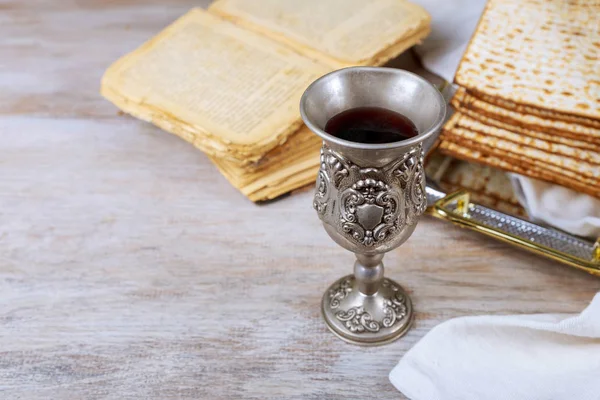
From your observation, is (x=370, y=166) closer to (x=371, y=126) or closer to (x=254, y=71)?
(x=371, y=126)

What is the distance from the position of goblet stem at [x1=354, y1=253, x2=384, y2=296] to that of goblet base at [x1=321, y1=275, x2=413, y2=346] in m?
0.01

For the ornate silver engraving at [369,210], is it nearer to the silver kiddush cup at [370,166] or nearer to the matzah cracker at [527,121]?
the silver kiddush cup at [370,166]

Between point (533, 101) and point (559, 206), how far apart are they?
0.12 metres

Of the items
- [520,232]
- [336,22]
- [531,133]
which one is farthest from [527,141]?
[336,22]

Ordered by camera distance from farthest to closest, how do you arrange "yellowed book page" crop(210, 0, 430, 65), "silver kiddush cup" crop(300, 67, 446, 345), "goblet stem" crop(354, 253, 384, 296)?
1. "yellowed book page" crop(210, 0, 430, 65)
2. "goblet stem" crop(354, 253, 384, 296)
3. "silver kiddush cup" crop(300, 67, 446, 345)

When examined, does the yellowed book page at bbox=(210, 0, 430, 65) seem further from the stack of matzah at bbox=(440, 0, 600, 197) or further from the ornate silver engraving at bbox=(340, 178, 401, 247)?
the ornate silver engraving at bbox=(340, 178, 401, 247)

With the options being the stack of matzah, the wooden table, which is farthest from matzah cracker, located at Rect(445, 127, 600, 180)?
the wooden table

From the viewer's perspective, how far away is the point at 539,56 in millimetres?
847

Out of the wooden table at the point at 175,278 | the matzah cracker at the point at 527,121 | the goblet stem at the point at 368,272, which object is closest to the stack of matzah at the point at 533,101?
the matzah cracker at the point at 527,121

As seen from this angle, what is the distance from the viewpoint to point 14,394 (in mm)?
641

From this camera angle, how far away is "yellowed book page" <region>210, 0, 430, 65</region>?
3.12ft

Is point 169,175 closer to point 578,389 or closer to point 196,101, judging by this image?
point 196,101

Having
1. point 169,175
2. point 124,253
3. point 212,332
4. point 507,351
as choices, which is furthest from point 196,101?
point 507,351

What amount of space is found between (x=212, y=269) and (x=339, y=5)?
0.49 meters
